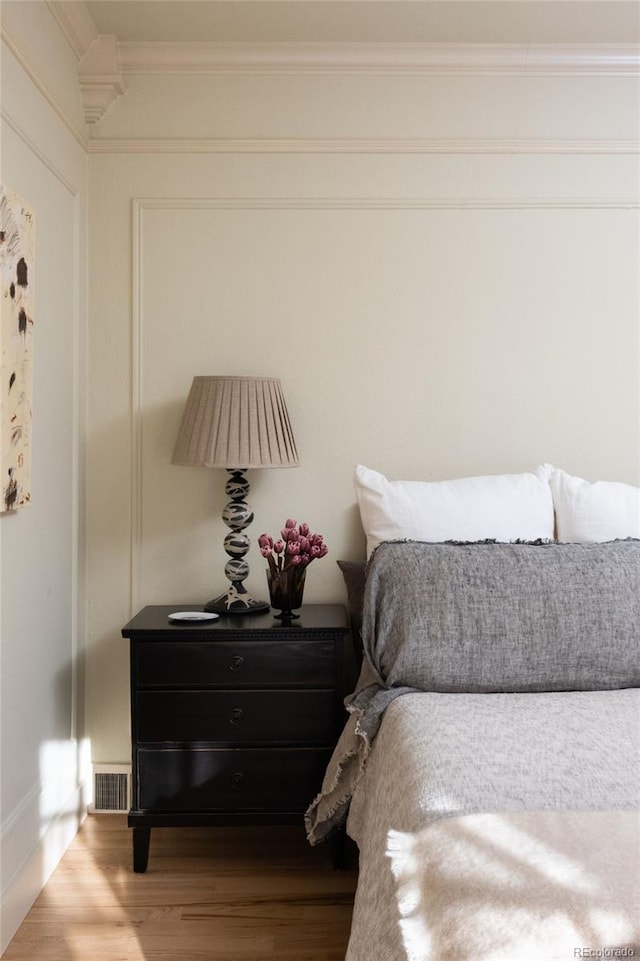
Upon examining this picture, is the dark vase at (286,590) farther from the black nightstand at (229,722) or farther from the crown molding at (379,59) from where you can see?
the crown molding at (379,59)

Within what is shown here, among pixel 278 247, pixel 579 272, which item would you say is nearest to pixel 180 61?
pixel 278 247

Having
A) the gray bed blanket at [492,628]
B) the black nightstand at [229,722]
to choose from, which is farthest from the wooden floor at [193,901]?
the gray bed blanket at [492,628]

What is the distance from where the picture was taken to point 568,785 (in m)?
1.62

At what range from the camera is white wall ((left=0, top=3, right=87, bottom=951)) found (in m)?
2.26

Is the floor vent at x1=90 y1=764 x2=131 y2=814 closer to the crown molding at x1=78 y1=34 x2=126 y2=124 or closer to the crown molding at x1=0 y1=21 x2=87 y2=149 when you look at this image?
the crown molding at x1=0 y1=21 x2=87 y2=149

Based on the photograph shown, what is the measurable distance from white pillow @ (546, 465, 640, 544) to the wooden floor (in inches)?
49.0

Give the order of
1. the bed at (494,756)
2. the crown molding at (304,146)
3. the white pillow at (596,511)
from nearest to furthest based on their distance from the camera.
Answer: the bed at (494,756) < the white pillow at (596,511) < the crown molding at (304,146)

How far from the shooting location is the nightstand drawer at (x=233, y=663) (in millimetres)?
2596

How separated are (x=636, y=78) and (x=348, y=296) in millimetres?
1273

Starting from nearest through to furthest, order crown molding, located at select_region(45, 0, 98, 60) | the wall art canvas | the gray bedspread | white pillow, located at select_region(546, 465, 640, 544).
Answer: the gray bedspread → the wall art canvas → crown molding, located at select_region(45, 0, 98, 60) → white pillow, located at select_region(546, 465, 640, 544)

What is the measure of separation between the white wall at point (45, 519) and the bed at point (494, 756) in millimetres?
832

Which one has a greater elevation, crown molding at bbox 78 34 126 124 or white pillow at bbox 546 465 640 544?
crown molding at bbox 78 34 126 124

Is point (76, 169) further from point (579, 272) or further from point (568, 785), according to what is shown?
point (568, 785)

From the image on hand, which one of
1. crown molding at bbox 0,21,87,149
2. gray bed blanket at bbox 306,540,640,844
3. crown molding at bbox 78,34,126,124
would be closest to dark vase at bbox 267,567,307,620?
gray bed blanket at bbox 306,540,640,844
